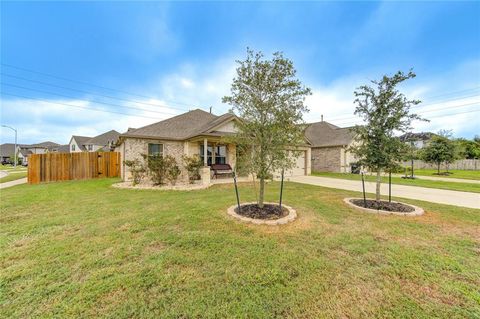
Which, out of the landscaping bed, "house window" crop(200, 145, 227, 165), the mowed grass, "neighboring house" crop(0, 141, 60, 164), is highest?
"neighboring house" crop(0, 141, 60, 164)

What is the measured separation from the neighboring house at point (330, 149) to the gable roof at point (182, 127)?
33.9 feet

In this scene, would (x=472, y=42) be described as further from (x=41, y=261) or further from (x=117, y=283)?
(x=41, y=261)

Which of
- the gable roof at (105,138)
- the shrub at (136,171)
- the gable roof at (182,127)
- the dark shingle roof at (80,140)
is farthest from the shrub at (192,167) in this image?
the dark shingle roof at (80,140)

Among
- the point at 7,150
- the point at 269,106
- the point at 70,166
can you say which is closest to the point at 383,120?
the point at 269,106

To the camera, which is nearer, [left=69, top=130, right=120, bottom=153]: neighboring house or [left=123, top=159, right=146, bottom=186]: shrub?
[left=123, top=159, right=146, bottom=186]: shrub

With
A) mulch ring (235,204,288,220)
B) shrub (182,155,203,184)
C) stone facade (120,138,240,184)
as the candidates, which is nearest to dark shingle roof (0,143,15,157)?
stone facade (120,138,240,184)

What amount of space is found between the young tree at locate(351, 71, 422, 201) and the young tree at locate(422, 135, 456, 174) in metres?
17.3

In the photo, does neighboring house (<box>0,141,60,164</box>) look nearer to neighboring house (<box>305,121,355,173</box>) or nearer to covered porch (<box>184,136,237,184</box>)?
covered porch (<box>184,136,237,184</box>)

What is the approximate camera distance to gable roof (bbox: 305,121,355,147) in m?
19.5

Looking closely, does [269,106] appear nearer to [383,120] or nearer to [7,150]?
[383,120]

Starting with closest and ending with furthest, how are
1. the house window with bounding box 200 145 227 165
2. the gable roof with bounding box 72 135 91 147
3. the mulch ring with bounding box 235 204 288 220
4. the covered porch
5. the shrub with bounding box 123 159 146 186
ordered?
1. the mulch ring with bounding box 235 204 288 220
2. the shrub with bounding box 123 159 146 186
3. the covered porch
4. the house window with bounding box 200 145 227 165
5. the gable roof with bounding box 72 135 91 147

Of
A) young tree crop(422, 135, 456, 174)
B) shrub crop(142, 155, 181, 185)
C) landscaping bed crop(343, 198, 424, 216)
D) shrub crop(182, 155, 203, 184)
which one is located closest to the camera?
landscaping bed crop(343, 198, 424, 216)

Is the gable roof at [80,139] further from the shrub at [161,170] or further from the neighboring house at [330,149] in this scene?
the neighboring house at [330,149]

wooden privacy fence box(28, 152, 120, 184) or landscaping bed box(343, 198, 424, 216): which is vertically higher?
wooden privacy fence box(28, 152, 120, 184)
